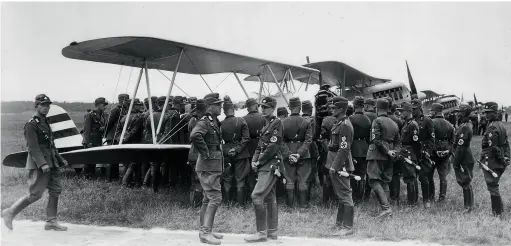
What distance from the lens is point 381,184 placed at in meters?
6.79

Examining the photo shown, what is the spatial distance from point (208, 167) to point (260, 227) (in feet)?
3.46

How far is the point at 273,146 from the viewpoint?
209 inches

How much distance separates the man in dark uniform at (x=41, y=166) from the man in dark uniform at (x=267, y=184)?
2920 mm

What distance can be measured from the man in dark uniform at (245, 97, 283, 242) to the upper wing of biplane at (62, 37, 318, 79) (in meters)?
3.11

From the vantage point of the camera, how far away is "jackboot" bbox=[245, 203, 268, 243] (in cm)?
506

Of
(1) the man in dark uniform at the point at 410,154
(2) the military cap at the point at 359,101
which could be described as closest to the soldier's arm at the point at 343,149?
(2) the military cap at the point at 359,101

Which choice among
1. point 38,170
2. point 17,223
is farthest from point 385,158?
point 17,223

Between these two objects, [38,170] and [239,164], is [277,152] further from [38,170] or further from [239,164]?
[38,170]

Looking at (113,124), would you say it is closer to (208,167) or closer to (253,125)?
(253,125)

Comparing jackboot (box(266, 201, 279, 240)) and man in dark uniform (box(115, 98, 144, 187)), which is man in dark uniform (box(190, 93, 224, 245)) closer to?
jackboot (box(266, 201, 279, 240))

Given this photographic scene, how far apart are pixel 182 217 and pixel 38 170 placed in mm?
2224

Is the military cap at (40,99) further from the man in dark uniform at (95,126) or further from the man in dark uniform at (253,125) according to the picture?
the man in dark uniform at (95,126)

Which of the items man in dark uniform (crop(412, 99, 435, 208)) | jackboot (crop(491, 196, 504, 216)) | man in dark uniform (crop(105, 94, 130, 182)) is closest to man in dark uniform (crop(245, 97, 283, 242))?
man in dark uniform (crop(412, 99, 435, 208))

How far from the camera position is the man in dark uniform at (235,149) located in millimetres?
6745
